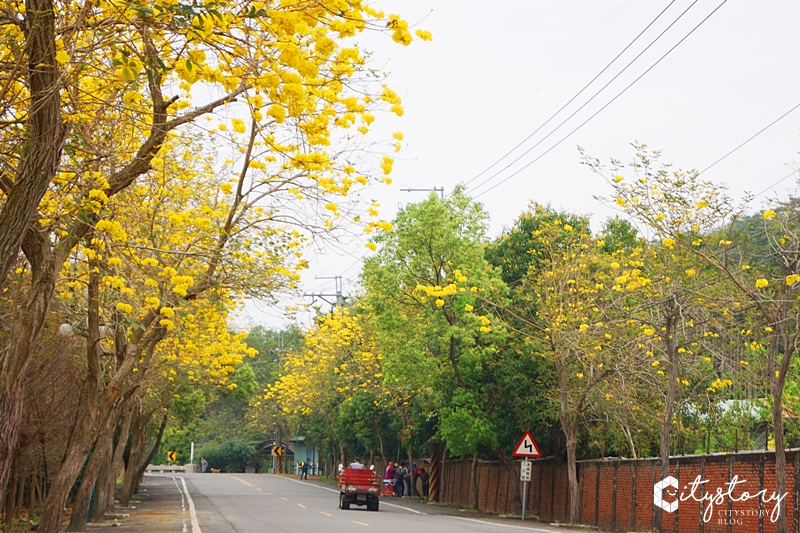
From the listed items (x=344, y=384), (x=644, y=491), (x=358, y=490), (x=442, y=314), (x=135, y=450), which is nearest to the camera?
(x=644, y=491)

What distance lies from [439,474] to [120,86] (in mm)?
33630

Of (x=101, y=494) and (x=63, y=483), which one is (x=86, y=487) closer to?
(x=63, y=483)

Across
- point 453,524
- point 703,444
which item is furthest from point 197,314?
point 703,444

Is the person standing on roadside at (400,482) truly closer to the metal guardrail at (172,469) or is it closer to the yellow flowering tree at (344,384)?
the yellow flowering tree at (344,384)

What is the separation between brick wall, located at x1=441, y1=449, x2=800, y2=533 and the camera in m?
16.5

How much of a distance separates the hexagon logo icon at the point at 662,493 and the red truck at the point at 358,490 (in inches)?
437

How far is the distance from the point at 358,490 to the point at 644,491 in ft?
33.7

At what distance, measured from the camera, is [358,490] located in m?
28.3

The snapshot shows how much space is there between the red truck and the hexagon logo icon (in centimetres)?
1109

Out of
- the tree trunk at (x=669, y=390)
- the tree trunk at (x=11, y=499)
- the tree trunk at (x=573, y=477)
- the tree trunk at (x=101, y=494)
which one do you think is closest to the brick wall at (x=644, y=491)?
the tree trunk at (x=573, y=477)

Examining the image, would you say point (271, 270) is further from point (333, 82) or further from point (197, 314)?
point (333, 82)

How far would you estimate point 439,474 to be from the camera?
40031mm

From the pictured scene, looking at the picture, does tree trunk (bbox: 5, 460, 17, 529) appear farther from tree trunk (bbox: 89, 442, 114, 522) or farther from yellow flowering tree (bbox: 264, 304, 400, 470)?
yellow flowering tree (bbox: 264, 304, 400, 470)

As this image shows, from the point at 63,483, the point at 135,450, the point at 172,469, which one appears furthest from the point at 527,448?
the point at 172,469
